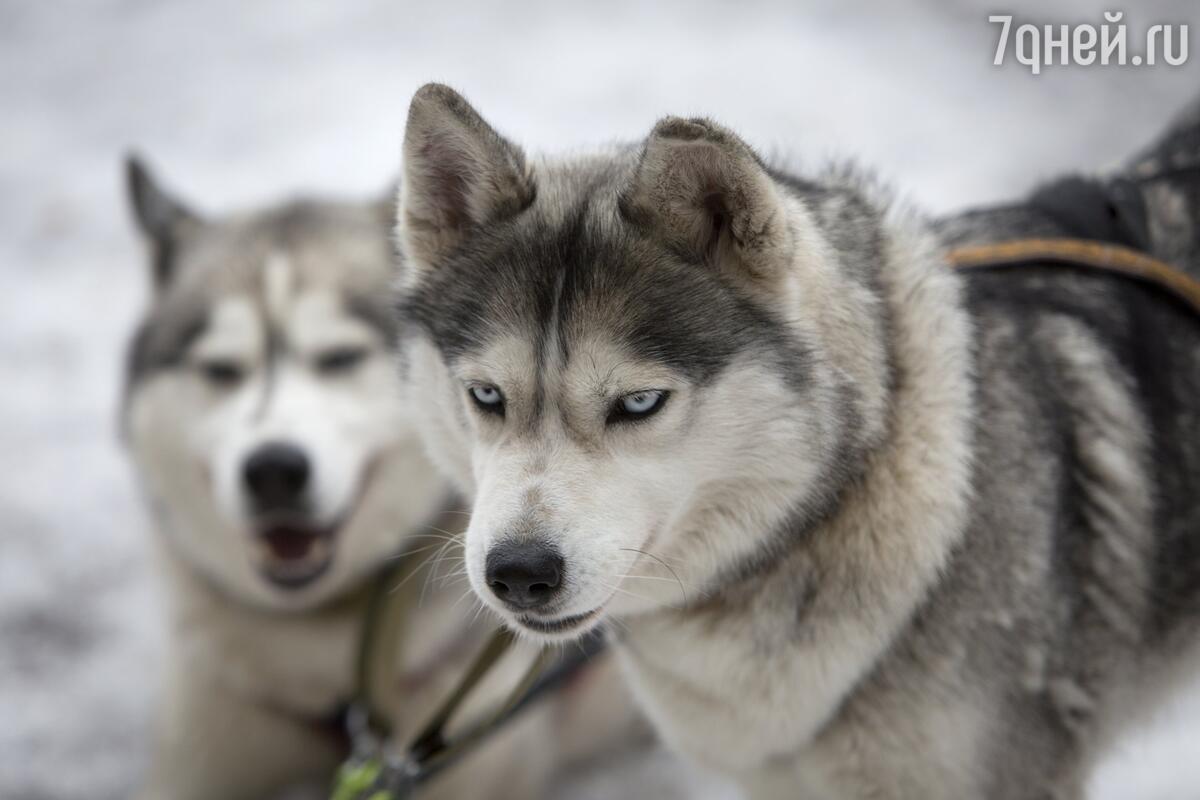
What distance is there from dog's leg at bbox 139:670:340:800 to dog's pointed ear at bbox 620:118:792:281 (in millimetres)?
2389

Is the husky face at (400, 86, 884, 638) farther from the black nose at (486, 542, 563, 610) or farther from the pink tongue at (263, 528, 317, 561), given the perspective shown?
the pink tongue at (263, 528, 317, 561)

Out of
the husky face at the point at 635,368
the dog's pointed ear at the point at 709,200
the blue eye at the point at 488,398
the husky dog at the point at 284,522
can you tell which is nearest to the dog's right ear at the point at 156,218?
the husky dog at the point at 284,522

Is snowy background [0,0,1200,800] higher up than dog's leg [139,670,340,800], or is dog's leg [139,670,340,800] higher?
snowy background [0,0,1200,800]

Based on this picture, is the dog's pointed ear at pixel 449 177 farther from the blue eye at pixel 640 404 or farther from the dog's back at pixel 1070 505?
the dog's back at pixel 1070 505

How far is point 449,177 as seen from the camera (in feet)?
6.93

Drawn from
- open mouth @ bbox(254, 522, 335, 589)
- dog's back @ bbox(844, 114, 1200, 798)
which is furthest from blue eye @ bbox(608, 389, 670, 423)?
open mouth @ bbox(254, 522, 335, 589)

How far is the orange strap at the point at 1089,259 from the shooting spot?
2357 mm

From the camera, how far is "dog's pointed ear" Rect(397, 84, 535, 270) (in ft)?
6.45

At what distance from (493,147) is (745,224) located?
0.49 metres

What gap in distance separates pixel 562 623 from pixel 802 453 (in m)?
0.52

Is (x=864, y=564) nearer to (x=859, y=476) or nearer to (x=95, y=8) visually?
(x=859, y=476)

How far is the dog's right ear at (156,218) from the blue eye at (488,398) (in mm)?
2127

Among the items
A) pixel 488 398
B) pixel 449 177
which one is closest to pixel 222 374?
pixel 449 177

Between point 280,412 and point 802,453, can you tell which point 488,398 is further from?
point 280,412
